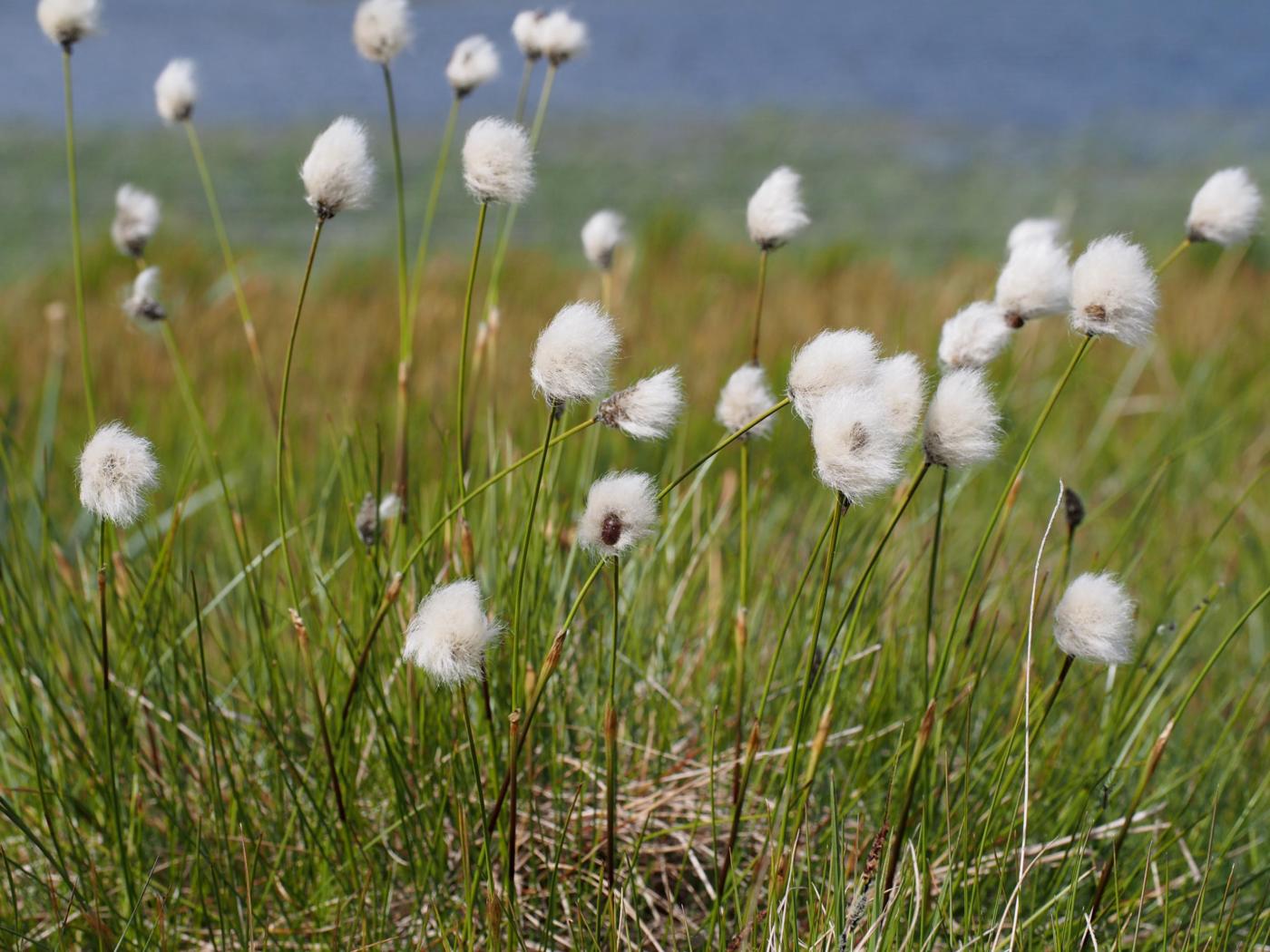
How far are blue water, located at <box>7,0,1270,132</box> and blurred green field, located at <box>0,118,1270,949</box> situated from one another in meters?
9.30

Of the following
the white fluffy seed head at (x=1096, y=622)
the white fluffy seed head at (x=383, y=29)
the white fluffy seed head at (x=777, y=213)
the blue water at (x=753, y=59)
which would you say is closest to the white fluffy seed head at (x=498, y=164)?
the white fluffy seed head at (x=777, y=213)

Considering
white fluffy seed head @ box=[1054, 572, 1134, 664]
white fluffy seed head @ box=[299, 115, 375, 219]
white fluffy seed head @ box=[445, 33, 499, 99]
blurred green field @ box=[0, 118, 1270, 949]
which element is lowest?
blurred green field @ box=[0, 118, 1270, 949]

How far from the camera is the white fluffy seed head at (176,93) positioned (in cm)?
175

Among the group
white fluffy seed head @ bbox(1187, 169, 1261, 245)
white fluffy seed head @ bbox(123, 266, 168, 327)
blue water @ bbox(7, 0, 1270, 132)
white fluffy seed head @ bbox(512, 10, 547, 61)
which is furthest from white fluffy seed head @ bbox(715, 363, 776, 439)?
blue water @ bbox(7, 0, 1270, 132)

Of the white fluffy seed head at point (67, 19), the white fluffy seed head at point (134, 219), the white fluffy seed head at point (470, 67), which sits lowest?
the white fluffy seed head at point (134, 219)

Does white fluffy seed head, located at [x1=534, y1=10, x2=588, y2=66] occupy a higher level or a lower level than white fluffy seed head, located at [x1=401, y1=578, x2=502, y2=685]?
higher

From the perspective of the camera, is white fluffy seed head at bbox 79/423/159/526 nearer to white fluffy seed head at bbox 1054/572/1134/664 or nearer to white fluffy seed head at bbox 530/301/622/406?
white fluffy seed head at bbox 530/301/622/406

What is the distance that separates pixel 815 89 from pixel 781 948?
1683 centimetres

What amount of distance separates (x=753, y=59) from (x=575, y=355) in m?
20.1

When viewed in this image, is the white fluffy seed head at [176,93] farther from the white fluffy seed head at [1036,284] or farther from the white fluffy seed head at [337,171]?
the white fluffy seed head at [1036,284]

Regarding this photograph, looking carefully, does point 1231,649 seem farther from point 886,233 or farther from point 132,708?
point 886,233

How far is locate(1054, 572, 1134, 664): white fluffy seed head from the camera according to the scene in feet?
3.76

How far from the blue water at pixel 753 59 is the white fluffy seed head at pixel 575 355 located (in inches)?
442

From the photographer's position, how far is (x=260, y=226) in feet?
30.3
